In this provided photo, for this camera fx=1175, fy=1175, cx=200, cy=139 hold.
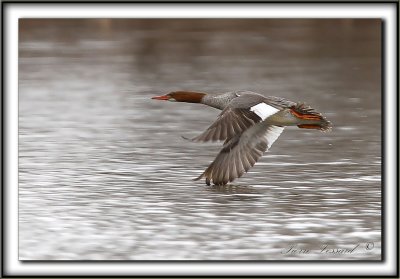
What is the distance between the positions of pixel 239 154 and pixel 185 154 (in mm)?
1389

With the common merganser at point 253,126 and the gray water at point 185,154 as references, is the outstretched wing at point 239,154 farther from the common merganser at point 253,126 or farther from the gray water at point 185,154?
the gray water at point 185,154

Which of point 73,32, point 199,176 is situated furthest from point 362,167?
point 73,32

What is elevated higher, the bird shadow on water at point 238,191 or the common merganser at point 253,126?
the common merganser at point 253,126

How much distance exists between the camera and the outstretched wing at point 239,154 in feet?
34.1

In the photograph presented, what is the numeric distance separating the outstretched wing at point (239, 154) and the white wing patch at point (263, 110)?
0.99 feet

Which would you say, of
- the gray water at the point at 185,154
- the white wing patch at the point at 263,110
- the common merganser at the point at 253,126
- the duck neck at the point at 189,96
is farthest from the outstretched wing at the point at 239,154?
the duck neck at the point at 189,96

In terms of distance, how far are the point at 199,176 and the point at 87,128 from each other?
9.74ft

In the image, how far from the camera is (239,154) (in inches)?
412

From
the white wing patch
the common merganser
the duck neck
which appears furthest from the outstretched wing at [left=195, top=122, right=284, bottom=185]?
the duck neck

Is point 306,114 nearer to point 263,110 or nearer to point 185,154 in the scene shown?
point 263,110

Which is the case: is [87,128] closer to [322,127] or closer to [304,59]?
[322,127]

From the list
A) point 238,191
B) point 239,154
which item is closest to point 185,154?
point 239,154

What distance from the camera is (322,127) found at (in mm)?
10461

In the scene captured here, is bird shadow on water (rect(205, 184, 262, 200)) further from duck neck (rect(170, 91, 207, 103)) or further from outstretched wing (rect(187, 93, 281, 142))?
duck neck (rect(170, 91, 207, 103))
